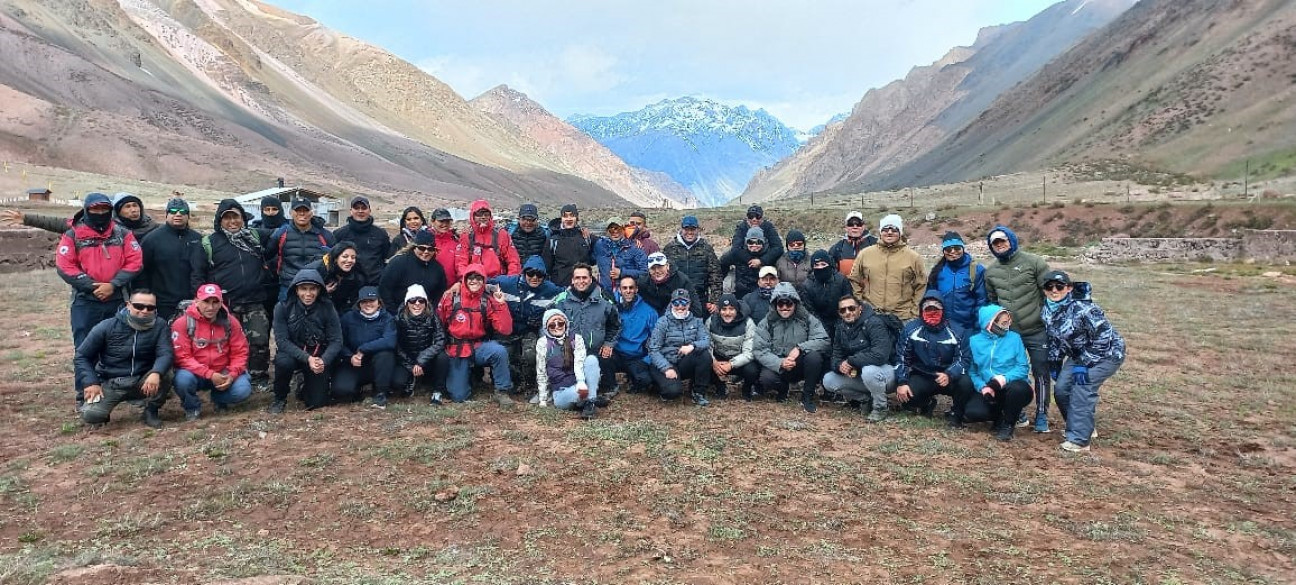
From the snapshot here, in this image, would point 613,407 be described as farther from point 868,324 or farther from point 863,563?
point 863,563

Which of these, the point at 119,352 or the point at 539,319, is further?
the point at 539,319

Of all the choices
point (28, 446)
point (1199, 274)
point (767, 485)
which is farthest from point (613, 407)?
point (1199, 274)

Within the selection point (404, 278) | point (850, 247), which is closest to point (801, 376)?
point (850, 247)

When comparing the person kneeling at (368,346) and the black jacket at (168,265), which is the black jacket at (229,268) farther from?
the person kneeling at (368,346)

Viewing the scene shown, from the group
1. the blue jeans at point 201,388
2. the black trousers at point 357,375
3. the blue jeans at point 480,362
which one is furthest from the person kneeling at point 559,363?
the blue jeans at point 201,388

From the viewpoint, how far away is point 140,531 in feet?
16.2

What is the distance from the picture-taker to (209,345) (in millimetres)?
7312

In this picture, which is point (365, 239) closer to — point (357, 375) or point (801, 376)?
point (357, 375)

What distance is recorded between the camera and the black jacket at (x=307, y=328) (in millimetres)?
7480

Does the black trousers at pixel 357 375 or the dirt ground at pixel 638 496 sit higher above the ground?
the black trousers at pixel 357 375

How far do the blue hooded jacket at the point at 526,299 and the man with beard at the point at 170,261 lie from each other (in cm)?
302

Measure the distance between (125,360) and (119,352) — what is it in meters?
0.09

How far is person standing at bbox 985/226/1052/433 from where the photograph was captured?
24.4ft

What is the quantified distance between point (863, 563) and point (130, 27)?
116874 mm
